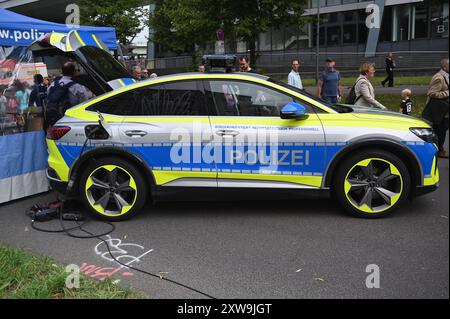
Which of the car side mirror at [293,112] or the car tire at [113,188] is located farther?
the car tire at [113,188]

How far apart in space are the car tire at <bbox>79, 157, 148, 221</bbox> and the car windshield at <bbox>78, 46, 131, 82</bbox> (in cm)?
160

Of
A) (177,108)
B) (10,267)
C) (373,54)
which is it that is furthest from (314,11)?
(10,267)

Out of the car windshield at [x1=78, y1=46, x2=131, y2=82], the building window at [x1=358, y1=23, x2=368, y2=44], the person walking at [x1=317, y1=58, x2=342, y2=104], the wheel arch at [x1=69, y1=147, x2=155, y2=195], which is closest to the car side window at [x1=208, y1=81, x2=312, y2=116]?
the wheel arch at [x1=69, y1=147, x2=155, y2=195]

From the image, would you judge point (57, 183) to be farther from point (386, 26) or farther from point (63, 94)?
point (386, 26)

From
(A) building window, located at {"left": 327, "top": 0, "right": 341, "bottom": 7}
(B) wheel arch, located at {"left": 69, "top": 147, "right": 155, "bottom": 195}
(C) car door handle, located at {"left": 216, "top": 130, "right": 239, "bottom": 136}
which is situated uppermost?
(A) building window, located at {"left": 327, "top": 0, "right": 341, "bottom": 7}

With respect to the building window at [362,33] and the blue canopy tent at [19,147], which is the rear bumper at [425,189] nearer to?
the blue canopy tent at [19,147]

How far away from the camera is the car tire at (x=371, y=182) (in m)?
5.21

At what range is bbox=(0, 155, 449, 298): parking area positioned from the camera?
149 inches

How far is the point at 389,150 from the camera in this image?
5246 millimetres

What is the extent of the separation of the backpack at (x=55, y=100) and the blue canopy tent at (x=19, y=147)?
1.35 ft

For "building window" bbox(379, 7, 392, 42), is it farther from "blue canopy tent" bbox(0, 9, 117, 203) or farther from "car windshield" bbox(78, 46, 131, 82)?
"blue canopy tent" bbox(0, 9, 117, 203)

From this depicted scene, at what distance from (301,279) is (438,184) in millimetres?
2208

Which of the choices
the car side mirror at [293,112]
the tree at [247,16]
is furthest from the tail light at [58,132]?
the tree at [247,16]
